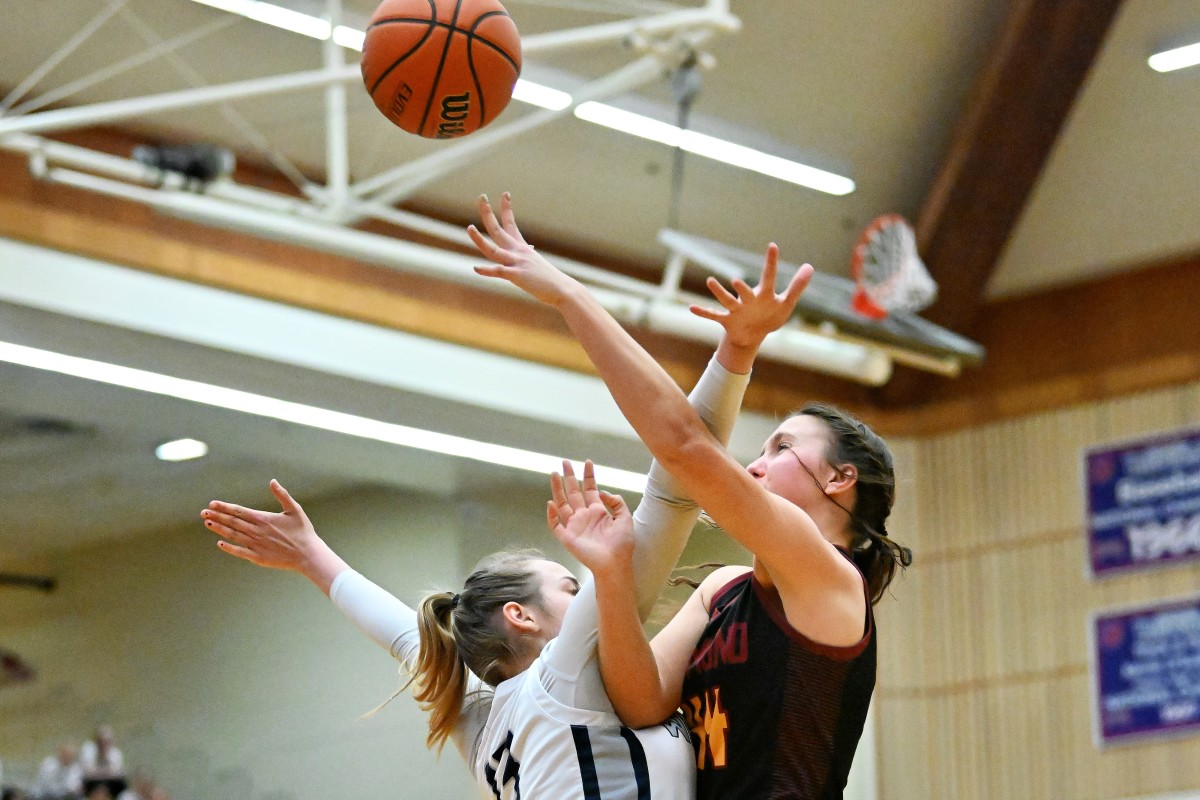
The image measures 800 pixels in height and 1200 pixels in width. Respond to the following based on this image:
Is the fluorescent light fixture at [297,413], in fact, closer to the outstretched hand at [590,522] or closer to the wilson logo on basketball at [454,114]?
the wilson logo on basketball at [454,114]

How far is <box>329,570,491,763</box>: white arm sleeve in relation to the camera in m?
3.89

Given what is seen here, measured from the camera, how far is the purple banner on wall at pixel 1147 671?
37.7ft

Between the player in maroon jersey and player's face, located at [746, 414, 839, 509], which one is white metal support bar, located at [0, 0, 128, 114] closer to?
the player in maroon jersey

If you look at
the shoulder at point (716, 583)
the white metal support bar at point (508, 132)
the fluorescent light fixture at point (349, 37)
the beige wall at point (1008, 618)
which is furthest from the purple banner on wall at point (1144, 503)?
the shoulder at point (716, 583)

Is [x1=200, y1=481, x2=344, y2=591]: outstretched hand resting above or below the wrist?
below

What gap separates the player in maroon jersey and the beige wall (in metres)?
8.82

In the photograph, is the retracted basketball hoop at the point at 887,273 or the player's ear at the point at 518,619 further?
the retracted basketball hoop at the point at 887,273

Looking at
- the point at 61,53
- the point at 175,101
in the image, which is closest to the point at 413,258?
the point at 175,101

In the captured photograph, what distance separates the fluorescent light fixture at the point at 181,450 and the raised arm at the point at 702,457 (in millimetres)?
7877

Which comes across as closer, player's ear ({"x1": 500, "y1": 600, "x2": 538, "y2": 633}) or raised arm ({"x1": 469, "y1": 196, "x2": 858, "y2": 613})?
raised arm ({"x1": 469, "y1": 196, "x2": 858, "y2": 613})

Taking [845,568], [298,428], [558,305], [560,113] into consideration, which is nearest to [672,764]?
[845,568]

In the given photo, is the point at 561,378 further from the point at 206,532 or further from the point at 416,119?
the point at 416,119

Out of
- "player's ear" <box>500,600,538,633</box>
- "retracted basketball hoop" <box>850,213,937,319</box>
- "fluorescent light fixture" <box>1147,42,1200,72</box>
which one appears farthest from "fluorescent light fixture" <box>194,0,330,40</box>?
"player's ear" <box>500,600,538,633</box>

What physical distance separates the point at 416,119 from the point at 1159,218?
326 inches
